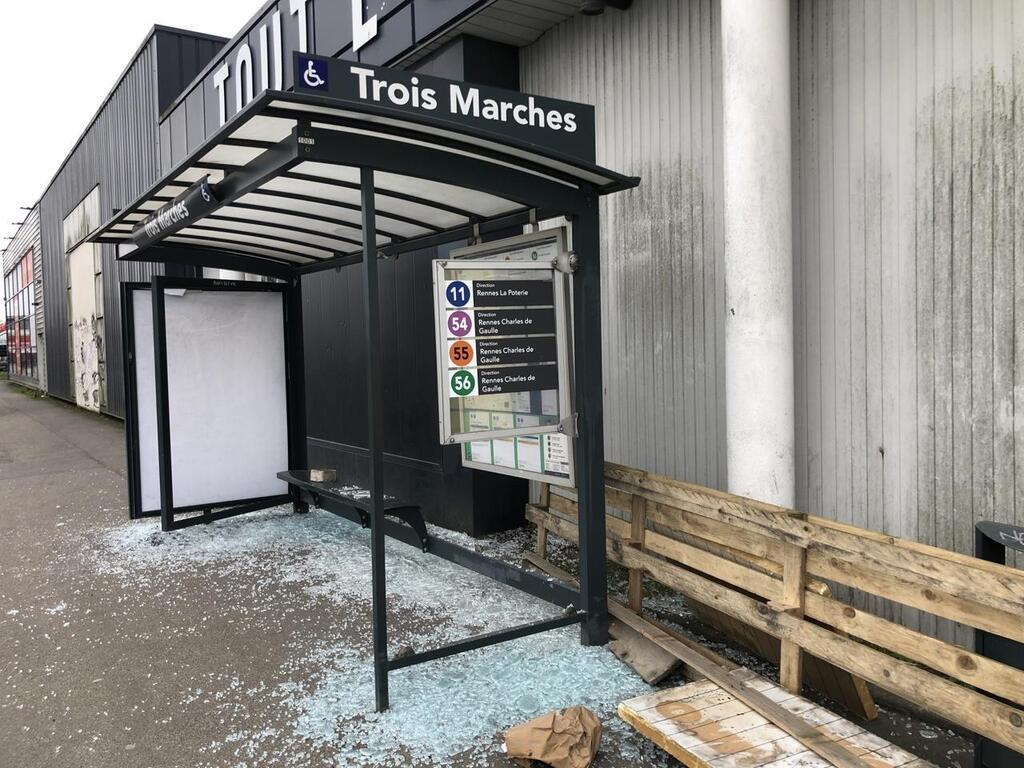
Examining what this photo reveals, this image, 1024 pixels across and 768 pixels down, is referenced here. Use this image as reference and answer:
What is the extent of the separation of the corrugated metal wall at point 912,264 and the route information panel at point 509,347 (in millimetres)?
1442

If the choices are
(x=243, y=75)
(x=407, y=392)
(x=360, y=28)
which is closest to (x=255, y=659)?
(x=407, y=392)

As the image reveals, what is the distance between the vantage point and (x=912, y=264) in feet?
12.5

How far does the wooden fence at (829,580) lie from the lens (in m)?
2.55

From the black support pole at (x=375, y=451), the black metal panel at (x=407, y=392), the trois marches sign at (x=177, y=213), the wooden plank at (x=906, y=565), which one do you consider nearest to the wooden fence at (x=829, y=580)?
the wooden plank at (x=906, y=565)

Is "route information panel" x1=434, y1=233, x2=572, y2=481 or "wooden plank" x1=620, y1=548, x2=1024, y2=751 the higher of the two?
"route information panel" x1=434, y1=233, x2=572, y2=481

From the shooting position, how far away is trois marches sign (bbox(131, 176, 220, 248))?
435 centimetres

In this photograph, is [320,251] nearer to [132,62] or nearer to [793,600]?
[793,600]

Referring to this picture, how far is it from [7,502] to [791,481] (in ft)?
28.3

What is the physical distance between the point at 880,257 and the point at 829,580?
1.70 m

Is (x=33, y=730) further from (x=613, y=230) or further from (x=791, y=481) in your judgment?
(x=613, y=230)

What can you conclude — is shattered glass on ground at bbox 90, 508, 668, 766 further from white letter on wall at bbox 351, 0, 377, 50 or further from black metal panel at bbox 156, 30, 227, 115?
black metal panel at bbox 156, 30, 227, 115

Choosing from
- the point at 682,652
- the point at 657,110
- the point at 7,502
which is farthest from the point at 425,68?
the point at 7,502

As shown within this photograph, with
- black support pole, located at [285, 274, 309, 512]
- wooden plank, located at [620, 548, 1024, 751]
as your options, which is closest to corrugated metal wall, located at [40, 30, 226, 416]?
black support pole, located at [285, 274, 309, 512]

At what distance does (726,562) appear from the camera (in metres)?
3.69
